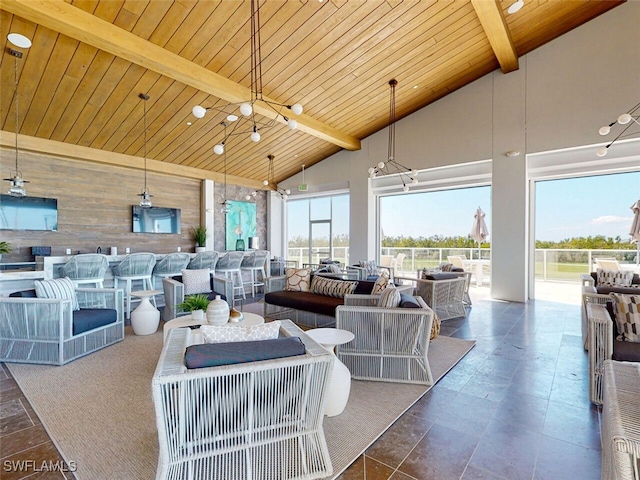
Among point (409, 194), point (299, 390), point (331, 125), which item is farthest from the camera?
point (409, 194)

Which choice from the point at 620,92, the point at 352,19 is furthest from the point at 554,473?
the point at 620,92

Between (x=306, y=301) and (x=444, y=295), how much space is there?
2318 millimetres

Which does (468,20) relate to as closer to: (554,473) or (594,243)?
(594,243)

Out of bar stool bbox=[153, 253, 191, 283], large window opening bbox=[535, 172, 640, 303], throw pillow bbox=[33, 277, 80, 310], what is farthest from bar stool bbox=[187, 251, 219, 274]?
large window opening bbox=[535, 172, 640, 303]

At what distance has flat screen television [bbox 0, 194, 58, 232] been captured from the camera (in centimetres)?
560

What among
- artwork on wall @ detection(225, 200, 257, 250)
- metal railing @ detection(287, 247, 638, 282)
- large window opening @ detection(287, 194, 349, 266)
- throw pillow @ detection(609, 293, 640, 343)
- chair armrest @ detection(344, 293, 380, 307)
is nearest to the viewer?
throw pillow @ detection(609, 293, 640, 343)

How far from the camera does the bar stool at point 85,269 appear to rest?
4414 mm

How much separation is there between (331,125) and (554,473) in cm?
713

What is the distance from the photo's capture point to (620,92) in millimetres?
5348

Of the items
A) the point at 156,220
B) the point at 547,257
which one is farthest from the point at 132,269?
the point at 547,257

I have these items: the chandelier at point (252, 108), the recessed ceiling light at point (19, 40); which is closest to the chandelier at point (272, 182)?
the chandelier at point (252, 108)

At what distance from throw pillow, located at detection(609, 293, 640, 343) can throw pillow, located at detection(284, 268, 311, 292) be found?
11.5 feet

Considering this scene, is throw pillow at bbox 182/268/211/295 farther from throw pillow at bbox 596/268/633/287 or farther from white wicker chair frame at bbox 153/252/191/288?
throw pillow at bbox 596/268/633/287

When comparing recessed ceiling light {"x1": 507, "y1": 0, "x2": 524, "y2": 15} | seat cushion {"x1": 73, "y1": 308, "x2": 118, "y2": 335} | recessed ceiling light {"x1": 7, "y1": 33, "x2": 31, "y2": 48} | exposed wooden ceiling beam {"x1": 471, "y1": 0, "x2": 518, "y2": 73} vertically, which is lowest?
seat cushion {"x1": 73, "y1": 308, "x2": 118, "y2": 335}
